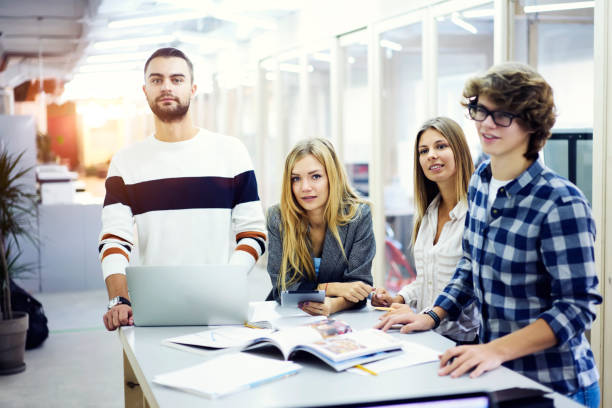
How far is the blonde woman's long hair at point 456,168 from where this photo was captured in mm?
2477

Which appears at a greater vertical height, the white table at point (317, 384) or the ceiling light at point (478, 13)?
the ceiling light at point (478, 13)

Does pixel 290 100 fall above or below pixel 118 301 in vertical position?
above

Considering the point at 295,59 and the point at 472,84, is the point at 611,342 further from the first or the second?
the point at 295,59

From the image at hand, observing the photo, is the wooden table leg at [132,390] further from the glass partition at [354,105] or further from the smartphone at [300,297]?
the glass partition at [354,105]

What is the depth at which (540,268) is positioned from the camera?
167 centimetres

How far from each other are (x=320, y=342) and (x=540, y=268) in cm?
60

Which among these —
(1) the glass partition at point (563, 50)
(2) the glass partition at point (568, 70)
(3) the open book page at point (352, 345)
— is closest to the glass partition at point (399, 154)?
(1) the glass partition at point (563, 50)

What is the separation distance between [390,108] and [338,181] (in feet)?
→ 17.4

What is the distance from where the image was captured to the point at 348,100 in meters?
6.82

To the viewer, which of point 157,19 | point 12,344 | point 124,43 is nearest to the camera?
point 12,344

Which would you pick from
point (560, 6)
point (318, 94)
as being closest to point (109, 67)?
point (318, 94)

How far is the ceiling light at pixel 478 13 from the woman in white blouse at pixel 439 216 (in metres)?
2.01

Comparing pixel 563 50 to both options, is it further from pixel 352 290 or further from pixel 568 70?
pixel 352 290

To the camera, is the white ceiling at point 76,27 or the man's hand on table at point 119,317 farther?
the white ceiling at point 76,27
